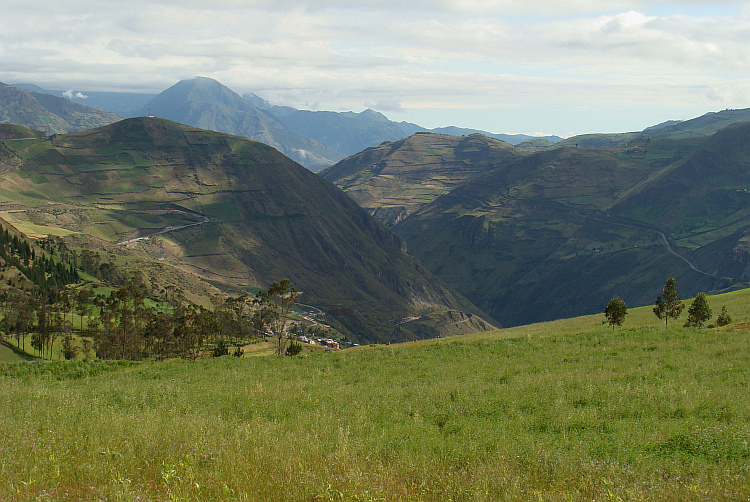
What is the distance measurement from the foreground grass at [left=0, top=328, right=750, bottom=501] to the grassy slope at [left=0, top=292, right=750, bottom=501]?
0.05 meters

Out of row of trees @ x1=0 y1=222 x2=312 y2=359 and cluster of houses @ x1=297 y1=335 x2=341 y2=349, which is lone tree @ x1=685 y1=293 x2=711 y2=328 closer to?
row of trees @ x1=0 y1=222 x2=312 y2=359

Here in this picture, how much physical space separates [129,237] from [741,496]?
21526 centimetres

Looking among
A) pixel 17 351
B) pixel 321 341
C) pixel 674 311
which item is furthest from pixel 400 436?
pixel 321 341

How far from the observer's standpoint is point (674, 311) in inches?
1778

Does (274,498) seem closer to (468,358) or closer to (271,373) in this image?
(271,373)

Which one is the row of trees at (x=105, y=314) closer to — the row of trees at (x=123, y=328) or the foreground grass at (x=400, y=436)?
the row of trees at (x=123, y=328)

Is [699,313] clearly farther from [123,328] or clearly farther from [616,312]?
[123,328]

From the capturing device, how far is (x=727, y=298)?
56.5 m

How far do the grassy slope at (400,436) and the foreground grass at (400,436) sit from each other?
46 mm

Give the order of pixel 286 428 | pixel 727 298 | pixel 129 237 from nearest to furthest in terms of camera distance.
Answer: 1. pixel 286 428
2. pixel 727 298
3. pixel 129 237

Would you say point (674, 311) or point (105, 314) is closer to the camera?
point (674, 311)

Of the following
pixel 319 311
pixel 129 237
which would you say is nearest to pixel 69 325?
pixel 319 311

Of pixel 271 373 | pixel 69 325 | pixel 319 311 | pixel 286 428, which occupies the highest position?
pixel 286 428

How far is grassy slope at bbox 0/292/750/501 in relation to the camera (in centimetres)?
923
